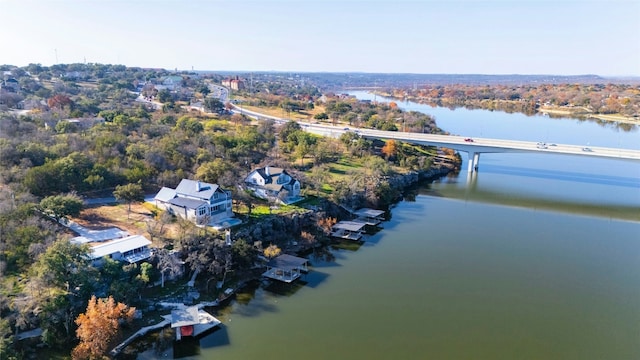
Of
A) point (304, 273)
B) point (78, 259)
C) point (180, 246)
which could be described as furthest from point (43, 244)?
point (304, 273)

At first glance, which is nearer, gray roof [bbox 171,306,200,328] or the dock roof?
gray roof [bbox 171,306,200,328]

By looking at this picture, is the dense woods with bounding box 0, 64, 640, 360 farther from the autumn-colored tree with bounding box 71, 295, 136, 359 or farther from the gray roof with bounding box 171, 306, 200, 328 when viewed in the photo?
the gray roof with bounding box 171, 306, 200, 328

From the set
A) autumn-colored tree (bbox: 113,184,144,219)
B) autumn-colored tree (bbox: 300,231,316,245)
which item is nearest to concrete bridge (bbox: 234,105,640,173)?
autumn-colored tree (bbox: 300,231,316,245)

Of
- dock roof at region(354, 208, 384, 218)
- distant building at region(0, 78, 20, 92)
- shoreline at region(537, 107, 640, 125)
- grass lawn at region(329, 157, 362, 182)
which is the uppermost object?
distant building at region(0, 78, 20, 92)

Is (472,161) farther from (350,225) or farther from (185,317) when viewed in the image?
(185,317)

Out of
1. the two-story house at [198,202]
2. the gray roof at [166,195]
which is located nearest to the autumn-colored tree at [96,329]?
the two-story house at [198,202]

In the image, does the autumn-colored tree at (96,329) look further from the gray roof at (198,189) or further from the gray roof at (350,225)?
the gray roof at (350,225)

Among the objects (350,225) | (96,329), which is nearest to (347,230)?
(350,225)
